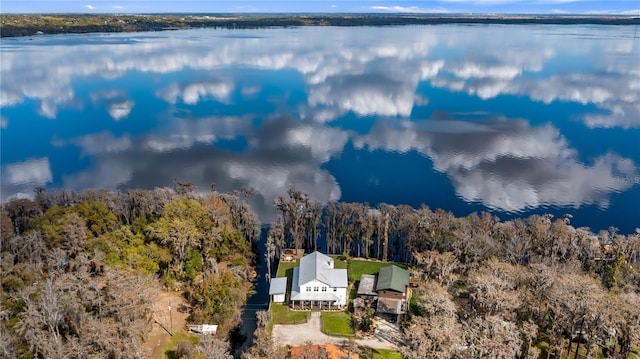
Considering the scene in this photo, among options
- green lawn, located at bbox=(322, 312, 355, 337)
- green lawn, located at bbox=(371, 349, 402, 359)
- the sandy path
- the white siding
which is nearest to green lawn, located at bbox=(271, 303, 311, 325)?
green lawn, located at bbox=(322, 312, 355, 337)

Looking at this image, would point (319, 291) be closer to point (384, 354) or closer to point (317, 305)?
point (317, 305)

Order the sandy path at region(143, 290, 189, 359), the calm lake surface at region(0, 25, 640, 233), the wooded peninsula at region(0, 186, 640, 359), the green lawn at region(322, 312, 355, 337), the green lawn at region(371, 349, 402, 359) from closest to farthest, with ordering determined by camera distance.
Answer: the wooded peninsula at region(0, 186, 640, 359) < the green lawn at region(371, 349, 402, 359) < the sandy path at region(143, 290, 189, 359) < the green lawn at region(322, 312, 355, 337) < the calm lake surface at region(0, 25, 640, 233)

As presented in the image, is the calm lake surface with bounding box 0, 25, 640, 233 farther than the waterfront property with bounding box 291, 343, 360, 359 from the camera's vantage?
Yes

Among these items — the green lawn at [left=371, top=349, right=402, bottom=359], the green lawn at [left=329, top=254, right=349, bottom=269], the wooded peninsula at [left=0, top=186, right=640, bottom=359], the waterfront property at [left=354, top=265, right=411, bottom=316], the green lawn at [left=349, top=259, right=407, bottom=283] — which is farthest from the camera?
the green lawn at [left=329, top=254, right=349, bottom=269]

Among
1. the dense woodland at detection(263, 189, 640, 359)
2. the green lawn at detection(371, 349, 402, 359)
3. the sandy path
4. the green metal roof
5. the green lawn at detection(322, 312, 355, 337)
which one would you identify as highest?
the dense woodland at detection(263, 189, 640, 359)

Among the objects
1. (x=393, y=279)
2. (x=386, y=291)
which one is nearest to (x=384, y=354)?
(x=386, y=291)

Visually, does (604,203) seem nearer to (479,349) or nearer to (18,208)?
(479,349)

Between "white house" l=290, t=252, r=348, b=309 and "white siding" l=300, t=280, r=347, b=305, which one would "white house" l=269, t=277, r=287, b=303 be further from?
"white siding" l=300, t=280, r=347, b=305
